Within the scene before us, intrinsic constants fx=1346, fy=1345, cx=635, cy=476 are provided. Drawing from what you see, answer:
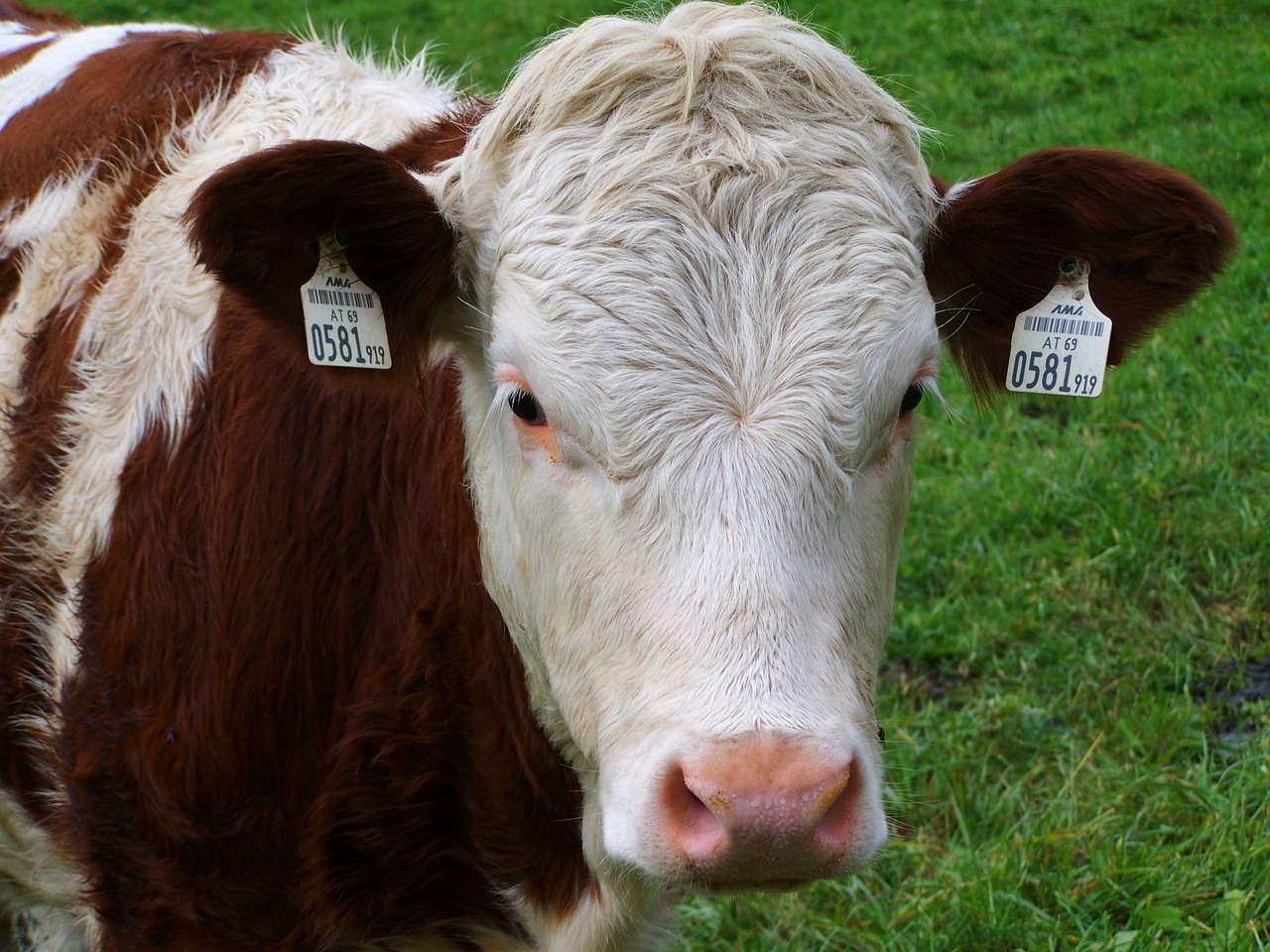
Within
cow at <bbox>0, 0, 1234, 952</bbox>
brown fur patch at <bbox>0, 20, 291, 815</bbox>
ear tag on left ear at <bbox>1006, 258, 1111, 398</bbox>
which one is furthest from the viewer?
brown fur patch at <bbox>0, 20, 291, 815</bbox>

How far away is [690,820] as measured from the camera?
2020 mm

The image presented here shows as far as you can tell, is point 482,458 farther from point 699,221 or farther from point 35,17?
point 35,17

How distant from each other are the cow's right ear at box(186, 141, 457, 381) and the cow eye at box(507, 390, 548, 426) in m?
0.36

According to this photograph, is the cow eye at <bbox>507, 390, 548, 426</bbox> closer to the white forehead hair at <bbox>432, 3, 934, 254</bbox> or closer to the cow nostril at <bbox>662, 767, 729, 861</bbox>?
the white forehead hair at <bbox>432, 3, 934, 254</bbox>

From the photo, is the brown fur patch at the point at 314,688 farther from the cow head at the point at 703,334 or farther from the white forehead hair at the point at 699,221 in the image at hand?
the white forehead hair at the point at 699,221

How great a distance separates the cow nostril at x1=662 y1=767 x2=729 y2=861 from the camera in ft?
6.48

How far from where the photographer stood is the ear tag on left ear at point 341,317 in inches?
103

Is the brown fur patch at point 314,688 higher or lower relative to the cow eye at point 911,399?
lower

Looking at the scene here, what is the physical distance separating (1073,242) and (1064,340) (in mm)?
219

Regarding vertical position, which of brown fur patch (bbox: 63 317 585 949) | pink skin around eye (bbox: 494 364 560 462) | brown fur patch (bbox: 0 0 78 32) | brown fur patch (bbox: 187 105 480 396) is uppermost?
brown fur patch (bbox: 0 0 78 32)

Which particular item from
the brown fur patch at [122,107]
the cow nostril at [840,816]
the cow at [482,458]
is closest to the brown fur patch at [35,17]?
the brown fur patch at [122,107]

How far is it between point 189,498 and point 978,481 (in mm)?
3528

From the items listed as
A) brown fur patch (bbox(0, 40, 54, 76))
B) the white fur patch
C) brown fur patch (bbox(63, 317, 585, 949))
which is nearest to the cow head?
brown fur patch (bbox(63, 317, 585, 949))

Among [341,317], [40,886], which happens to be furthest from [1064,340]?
[40,886]
